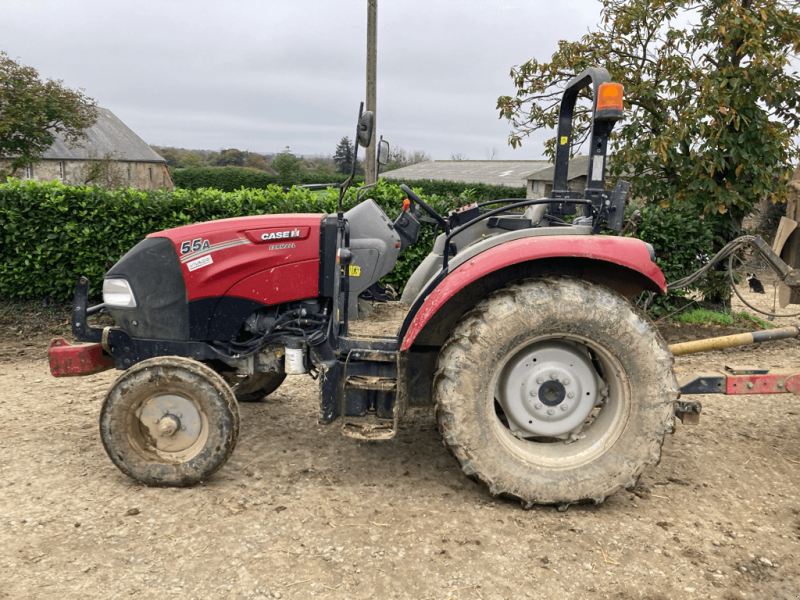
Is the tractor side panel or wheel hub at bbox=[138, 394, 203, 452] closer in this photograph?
wheel hub at bbox=[138, 394, 203, 452]

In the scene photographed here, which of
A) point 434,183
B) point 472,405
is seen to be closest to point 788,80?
point 472,405

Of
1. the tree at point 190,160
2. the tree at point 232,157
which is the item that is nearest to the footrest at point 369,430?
the tree at point 190,160

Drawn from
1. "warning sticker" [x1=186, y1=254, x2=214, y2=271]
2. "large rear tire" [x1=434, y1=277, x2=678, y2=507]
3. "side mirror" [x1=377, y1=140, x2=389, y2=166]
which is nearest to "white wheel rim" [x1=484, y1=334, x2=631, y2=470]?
"large rear tire" [x1=434, y1=277, x2=678, y2=507]

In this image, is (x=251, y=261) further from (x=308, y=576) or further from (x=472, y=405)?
(x=308, y=576)

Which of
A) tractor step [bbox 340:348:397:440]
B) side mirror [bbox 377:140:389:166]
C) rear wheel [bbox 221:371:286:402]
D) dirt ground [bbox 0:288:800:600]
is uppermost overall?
side mirror [bbox 377:140:389:166]

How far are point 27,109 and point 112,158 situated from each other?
1442 cm

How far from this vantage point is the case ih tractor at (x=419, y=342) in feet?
10.0

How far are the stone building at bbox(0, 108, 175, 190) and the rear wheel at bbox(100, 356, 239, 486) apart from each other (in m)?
28.8

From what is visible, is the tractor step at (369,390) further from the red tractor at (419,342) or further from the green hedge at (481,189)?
the green hedge at (481,189)

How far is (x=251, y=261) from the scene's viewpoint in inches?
134

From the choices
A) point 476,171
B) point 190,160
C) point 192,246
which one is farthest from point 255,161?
point 192,246

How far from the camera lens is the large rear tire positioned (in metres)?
3.04

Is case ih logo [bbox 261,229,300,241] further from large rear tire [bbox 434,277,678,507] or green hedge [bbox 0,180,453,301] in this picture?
green hedge [bbox 0,180,453,301]

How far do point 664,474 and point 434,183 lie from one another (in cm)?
2888
